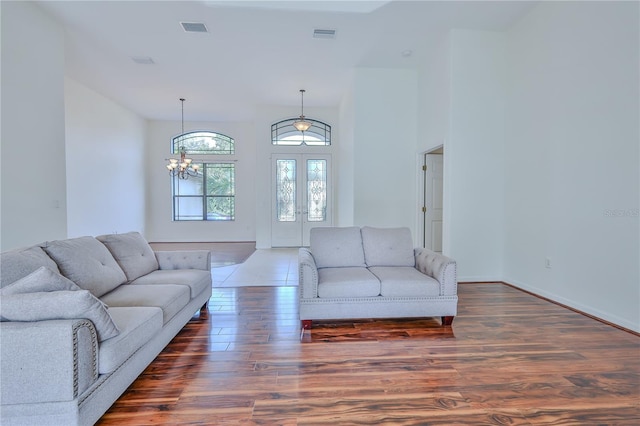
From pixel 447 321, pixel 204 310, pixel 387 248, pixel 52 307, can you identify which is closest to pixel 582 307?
pixel 447 321

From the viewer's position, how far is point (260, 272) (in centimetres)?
526

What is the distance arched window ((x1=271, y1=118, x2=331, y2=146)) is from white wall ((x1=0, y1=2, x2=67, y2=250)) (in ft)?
15.1

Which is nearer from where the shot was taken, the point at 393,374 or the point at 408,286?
the point at 393,374

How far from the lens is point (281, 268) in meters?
5.57

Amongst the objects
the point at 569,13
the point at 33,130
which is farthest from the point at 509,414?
the point at 33,130

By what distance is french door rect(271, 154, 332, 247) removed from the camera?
8.08m

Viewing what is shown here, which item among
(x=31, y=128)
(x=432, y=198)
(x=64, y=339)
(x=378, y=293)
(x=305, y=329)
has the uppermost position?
(x=31, y=128)

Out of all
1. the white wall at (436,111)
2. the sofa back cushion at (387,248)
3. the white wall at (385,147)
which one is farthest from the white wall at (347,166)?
the sofa back cushion at (387,248)

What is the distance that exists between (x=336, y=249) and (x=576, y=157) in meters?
2.84

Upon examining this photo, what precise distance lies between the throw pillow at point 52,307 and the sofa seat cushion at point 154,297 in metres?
0.69

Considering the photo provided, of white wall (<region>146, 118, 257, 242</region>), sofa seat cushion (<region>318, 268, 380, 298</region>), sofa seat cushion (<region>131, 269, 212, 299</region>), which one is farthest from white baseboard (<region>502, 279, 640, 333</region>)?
white wall (<region>146, 118, 257, 242</region>)

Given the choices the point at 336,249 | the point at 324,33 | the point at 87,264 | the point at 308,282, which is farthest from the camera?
the point at 324,33

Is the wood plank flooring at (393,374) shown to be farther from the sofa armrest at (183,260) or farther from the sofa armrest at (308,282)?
the sofa armrest at (183,260)

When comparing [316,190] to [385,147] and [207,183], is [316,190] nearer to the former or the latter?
[385,147]
